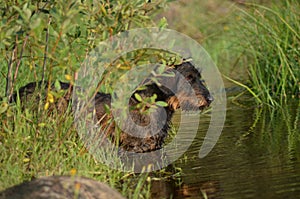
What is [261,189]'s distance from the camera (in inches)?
203

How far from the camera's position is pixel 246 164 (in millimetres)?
6020

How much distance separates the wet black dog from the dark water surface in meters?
0.37

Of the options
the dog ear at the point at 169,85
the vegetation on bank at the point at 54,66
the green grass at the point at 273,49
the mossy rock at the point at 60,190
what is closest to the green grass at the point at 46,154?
the vegetation on bank at the point at 54,66

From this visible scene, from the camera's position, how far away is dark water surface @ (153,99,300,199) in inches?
207

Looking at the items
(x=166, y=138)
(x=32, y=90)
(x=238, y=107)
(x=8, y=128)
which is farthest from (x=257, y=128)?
(x=8, y=128)

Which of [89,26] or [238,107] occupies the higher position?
[89,26]

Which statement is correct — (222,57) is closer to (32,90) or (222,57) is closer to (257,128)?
(257,128)

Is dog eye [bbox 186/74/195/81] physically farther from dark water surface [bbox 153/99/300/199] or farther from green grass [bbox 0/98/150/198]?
green grass [bbox 0/98/150/198]

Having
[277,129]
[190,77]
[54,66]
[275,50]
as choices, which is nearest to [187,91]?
[190,77]

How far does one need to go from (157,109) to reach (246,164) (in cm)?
132

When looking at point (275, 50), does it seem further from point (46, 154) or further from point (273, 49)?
point (46, 154)

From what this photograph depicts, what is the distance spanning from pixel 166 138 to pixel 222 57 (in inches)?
278

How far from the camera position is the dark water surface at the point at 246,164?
526 centimetres

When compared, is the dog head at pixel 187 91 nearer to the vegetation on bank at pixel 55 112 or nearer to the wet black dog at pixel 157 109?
the wet black dog at pixel 157 109
